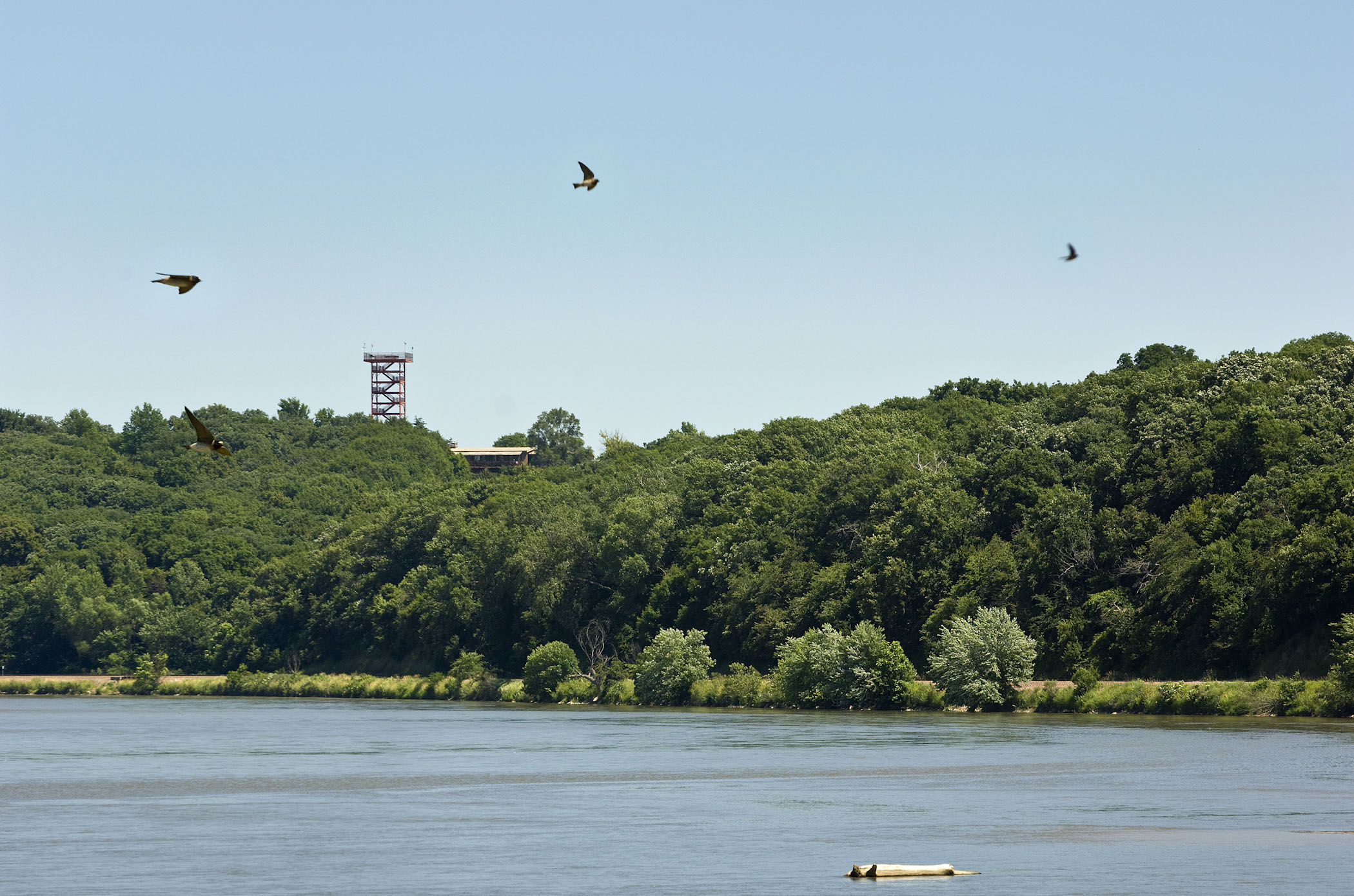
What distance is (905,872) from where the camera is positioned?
31516 millimetres

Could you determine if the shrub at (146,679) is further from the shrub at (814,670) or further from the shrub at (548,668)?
the shrub at (814,670)

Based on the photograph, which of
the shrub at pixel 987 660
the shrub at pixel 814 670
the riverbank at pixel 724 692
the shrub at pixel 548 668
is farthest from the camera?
the shrub at pixel 548 668

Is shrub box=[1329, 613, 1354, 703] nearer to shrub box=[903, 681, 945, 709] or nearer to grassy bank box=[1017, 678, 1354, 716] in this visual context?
grassy bank box=[1017, 678, 1354, 716]

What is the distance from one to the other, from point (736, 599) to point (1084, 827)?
223 feet

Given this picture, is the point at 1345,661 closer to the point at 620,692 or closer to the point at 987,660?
the point at 987,660

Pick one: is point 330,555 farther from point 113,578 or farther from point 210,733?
point 210,733

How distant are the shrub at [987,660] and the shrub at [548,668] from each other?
34.5 meters

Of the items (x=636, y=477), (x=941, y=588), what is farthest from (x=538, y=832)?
(x=636, y=477)

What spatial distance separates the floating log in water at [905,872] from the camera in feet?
103

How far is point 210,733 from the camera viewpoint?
257ft

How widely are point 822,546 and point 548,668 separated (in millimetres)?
19504

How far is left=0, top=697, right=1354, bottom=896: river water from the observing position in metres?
32.4

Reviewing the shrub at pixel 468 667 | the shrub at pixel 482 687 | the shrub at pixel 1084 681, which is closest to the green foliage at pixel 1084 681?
the shrub at pixel 1084 681

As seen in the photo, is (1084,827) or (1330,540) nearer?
(1084,827)
